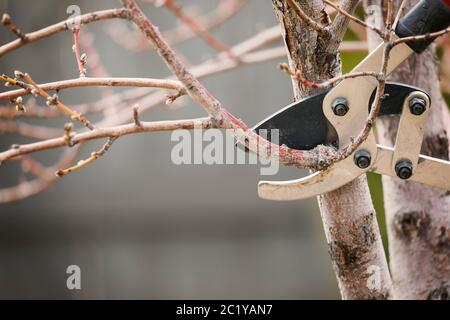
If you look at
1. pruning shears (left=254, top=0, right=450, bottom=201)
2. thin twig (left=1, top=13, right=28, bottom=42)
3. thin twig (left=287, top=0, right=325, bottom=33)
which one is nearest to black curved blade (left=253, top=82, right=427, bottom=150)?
pruning shears (left=254, top=0, right=450, bottom=201)

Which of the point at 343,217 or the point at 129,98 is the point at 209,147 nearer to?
the point at 343,217

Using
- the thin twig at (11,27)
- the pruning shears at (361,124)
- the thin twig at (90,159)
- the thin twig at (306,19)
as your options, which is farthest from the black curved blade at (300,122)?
the thin twig at (11,27)

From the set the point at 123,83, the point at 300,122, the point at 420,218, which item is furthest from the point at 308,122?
the point at 420,218

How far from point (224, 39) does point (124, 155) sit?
0.89 meters

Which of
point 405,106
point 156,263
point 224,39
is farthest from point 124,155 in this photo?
point 405,106

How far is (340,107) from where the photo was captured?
1.00 m

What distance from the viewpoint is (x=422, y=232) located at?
51.8 inches

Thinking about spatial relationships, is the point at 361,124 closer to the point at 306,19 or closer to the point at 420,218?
the point at 306,19

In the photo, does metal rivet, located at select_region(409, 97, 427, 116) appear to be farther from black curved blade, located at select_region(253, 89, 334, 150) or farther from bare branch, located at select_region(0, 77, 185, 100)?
bare branch, located at select_region(0, 77, 185, 100)

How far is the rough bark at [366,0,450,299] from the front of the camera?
4.27ft

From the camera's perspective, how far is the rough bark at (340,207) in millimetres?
1000
